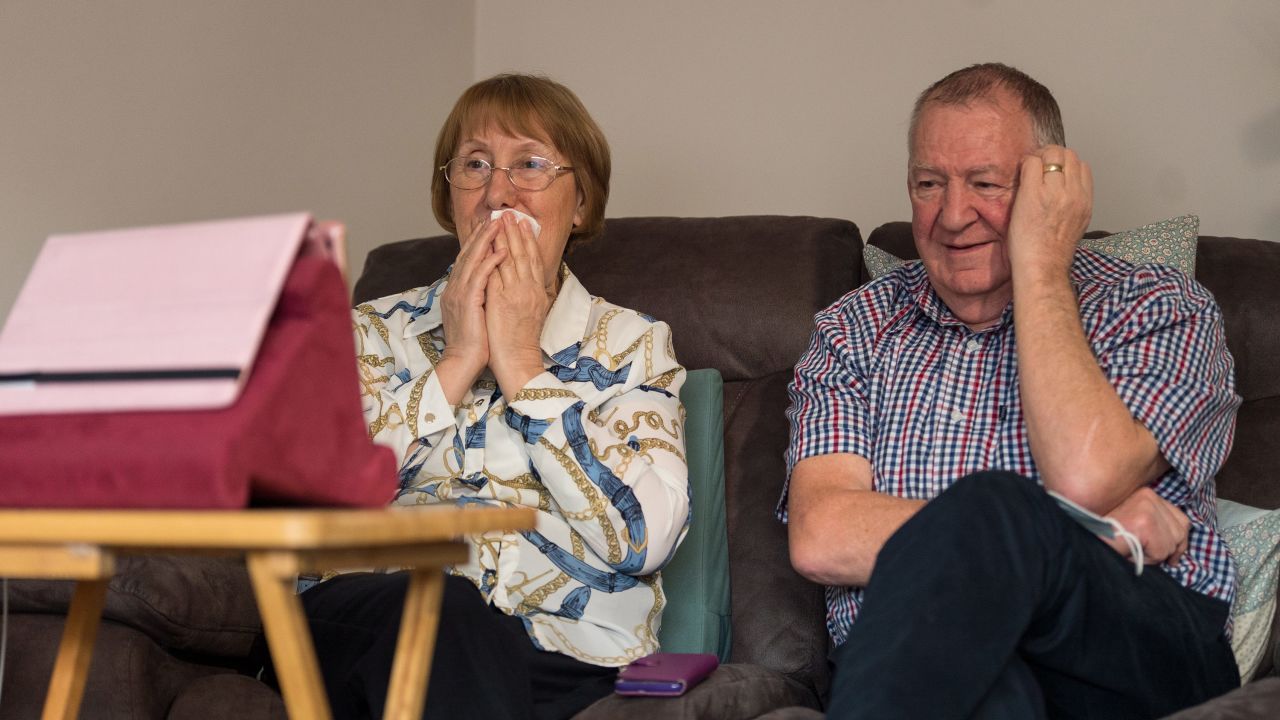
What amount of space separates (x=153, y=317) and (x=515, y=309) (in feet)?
3.02

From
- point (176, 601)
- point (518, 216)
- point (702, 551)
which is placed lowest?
point (702, 551)

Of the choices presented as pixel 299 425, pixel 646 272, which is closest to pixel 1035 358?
pixel 646 272

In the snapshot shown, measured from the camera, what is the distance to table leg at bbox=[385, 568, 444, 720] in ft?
3.10

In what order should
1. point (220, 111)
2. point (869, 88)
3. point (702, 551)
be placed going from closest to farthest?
point (702, 551), point (220, 111), point (869, 88)

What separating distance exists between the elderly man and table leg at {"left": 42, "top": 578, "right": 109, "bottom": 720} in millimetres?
663

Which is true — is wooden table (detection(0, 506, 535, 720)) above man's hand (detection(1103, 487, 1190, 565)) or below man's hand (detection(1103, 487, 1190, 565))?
above

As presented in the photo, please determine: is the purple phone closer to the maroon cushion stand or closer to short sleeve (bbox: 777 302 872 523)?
short sleeve (bbox: 777 302 872 523)

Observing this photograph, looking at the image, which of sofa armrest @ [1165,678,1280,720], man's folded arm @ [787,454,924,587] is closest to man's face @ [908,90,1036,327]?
man's folded arm @ [787,454,924,587]

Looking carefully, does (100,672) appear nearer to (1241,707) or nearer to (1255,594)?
(1241,707)

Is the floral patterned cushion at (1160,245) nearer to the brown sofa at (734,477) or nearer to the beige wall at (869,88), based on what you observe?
the brown sofa at (734,477)

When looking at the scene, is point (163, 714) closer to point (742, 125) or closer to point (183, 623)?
point (183, 623)

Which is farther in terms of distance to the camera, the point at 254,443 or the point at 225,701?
the point at 225,701

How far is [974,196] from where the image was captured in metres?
1.80

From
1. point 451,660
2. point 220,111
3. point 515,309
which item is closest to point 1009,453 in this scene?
point 515,309
